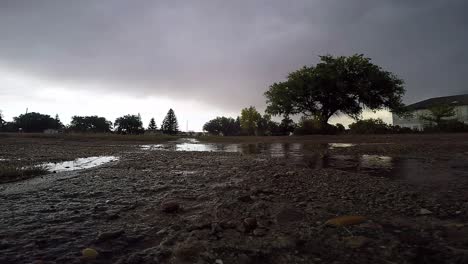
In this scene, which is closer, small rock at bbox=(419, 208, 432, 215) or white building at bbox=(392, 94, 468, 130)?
small rock at bbox=(419, 208, 432, 215)

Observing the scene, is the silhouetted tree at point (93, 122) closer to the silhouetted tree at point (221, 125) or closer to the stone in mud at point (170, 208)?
the silhouetted tree at point (221, 125)

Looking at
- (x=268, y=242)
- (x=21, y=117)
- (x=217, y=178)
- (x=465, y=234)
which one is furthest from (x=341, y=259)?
(x=21, y=117)

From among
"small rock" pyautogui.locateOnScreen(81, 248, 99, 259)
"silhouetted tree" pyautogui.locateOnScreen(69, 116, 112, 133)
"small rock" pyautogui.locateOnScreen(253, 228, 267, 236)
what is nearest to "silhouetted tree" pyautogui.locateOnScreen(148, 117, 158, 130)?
"silhouetted tree" pyautogui.locateOnScreen(69, 116, 112, 133)

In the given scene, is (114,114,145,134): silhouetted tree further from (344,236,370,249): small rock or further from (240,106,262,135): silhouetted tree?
(344,236,370,249): small rock

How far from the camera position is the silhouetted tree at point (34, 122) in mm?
89544

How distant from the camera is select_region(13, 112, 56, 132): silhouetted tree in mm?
89544

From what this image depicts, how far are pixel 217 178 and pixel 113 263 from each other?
3.80 m

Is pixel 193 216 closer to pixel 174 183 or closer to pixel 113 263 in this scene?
pixel 113 263

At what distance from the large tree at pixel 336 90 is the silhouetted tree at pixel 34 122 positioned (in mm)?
85699

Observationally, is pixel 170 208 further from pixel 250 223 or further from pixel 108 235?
pixel 250 223

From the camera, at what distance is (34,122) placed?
9162 cm

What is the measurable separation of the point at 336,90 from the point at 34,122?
9437 cm

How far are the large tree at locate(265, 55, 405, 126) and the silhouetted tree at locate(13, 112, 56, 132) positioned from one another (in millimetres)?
85699

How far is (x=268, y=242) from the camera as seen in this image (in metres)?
2.41
